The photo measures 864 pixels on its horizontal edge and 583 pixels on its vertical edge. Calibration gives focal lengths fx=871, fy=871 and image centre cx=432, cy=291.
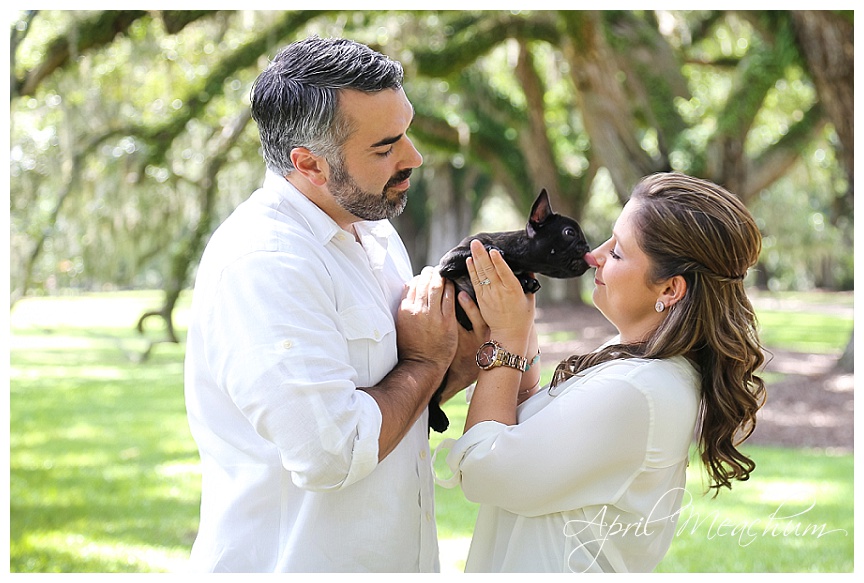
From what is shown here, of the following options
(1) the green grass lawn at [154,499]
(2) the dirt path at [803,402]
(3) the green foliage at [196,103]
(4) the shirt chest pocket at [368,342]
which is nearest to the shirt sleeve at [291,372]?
(4) the shirt chest pocket at [368,342]

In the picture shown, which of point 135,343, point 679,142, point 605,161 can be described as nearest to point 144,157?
point 605,161

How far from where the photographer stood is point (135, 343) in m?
20.7

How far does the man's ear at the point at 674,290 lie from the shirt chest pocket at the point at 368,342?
79 cm

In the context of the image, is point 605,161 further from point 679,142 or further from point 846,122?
point 846,122

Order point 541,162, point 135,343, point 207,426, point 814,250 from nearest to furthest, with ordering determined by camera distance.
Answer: point 207,426 < point 541,162 < point 135,343 < point 814,250

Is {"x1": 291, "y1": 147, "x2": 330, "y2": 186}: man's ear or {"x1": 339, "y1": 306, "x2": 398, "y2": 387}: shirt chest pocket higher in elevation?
{"x1": 291, "y1": 147, "x2": 330, "y2": 186}: man's ear

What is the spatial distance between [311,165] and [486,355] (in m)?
0.74

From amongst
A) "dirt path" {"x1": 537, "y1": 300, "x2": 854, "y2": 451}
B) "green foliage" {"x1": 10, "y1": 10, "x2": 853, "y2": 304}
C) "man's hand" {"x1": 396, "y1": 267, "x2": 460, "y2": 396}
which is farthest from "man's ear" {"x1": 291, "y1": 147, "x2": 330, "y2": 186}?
"green foliage" {"x1": 10, "y1": 10, "x2": 853, "y2": 304}

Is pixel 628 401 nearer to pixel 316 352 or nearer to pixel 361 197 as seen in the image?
pixel 316 352

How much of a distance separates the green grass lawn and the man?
6.19 feet

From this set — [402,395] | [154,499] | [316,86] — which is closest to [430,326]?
[402,395]

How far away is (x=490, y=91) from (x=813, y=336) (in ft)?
30.2

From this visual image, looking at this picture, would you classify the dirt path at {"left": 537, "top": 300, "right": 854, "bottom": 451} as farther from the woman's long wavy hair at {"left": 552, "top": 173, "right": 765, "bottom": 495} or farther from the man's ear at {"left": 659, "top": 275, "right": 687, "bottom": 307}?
the man's ear at {"left": 659, "top": 275, "right": 687, "bottom": 307}

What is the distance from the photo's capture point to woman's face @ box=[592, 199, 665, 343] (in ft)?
8.21
